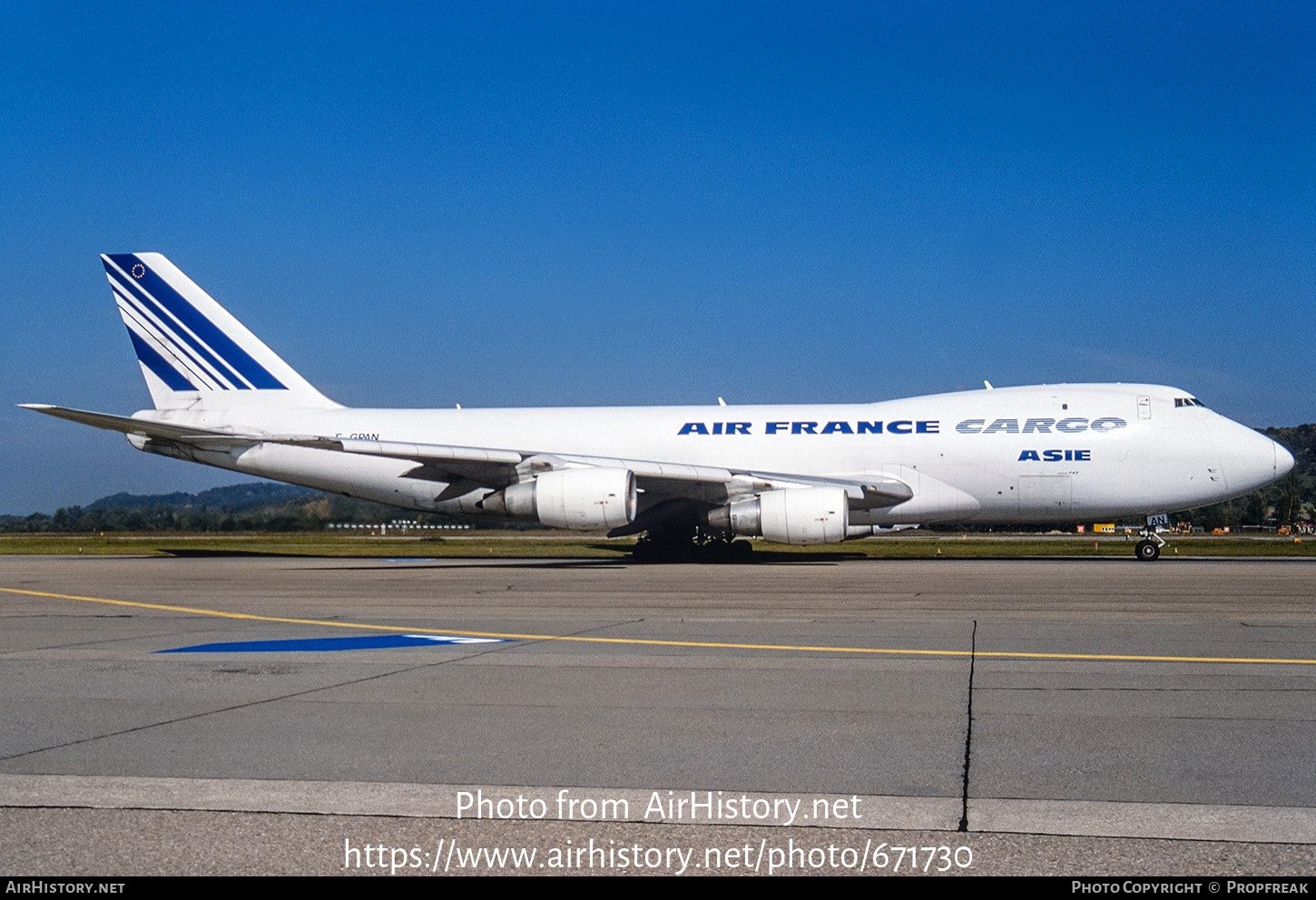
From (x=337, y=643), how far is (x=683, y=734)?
5.60m

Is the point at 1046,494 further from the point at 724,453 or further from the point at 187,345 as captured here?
the point at 187,345

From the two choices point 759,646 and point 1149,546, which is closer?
point 759,646

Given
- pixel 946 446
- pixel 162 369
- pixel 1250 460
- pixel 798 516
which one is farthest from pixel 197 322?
pixel 1250 460

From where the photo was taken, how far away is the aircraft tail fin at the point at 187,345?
31.0 meters

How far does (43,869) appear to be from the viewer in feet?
12.8

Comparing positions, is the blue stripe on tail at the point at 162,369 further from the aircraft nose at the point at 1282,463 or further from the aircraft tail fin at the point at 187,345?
the aircraft nose at the point at 1282,463

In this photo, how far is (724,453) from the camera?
28422 millimetres

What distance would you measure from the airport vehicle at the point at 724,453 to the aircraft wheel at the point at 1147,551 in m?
0.05

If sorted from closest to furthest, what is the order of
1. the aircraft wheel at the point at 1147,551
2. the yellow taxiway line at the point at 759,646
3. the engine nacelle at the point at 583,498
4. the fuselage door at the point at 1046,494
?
the yellow taxiway line at the point at 759,646
the engine nacelle at the point at 583,498
the fuselage door at the point at 1046,494
the aircraft wheel at the point at 1147,551

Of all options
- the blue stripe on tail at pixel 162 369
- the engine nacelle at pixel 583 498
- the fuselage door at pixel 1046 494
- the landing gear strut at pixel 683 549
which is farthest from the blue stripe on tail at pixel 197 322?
the fuselage door at pixel 1046 494

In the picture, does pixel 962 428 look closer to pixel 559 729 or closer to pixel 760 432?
pixel 760 432

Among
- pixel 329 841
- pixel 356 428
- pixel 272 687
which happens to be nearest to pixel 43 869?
pixel 329 841

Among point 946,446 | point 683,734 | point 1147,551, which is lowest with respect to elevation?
point 683,734

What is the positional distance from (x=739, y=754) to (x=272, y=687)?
153 inches
